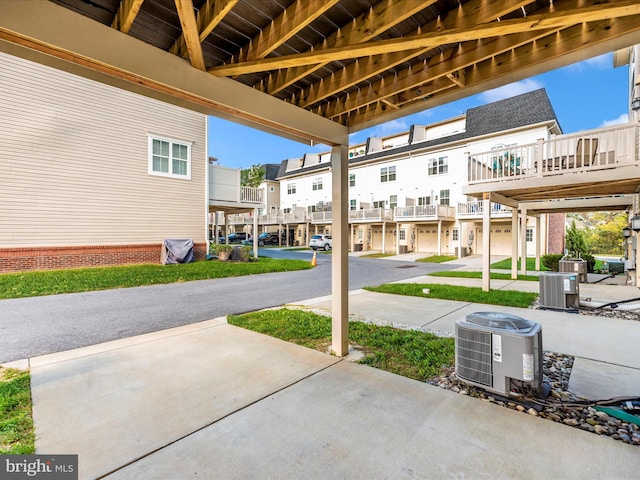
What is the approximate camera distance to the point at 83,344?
4559 mm

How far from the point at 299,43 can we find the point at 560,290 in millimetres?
6649

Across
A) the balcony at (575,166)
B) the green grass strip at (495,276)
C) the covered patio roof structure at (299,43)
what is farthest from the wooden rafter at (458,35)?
the green grass strip at (495,276)

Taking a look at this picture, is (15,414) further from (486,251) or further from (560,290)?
(486,251)

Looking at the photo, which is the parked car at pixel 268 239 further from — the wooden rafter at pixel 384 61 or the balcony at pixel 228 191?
the wooden rafter at pixel 384 61

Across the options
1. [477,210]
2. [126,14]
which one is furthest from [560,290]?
[477,210]

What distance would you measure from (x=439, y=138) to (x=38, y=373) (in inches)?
1006

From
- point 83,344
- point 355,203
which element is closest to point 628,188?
point 83,344

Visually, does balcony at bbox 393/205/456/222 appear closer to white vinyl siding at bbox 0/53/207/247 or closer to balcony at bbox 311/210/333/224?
balcony at bbox 311/210/333/224

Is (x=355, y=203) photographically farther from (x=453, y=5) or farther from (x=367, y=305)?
(x=453, y=5)

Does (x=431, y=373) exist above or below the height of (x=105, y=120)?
below

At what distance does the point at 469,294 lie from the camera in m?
7.87

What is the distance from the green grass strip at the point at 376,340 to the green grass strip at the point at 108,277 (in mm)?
5338

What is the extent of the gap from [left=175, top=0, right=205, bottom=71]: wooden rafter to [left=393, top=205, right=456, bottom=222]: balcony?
2065cm

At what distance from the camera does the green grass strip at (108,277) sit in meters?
8.02
